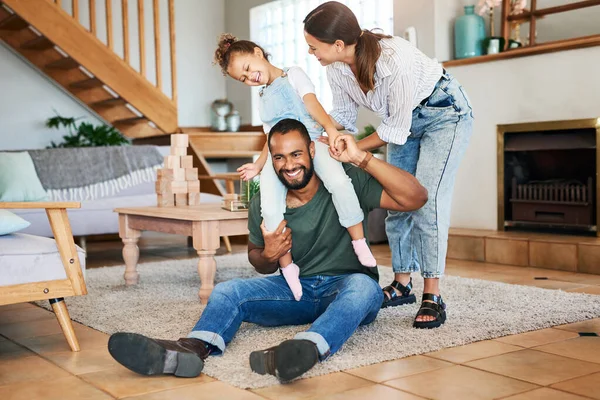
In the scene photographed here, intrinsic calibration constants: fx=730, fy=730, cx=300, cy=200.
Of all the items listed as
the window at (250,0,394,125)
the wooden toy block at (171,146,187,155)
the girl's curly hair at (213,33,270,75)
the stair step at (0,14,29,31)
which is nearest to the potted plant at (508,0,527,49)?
the window at (250,0,394,125)

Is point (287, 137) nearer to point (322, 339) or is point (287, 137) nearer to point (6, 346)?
point (322, 339)

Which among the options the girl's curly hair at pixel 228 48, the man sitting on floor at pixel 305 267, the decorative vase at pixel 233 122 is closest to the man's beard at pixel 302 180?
the man sitting on floor at pixel 305 267

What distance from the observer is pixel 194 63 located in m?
8.38

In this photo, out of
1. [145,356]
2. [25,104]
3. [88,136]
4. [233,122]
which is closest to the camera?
[145,356]

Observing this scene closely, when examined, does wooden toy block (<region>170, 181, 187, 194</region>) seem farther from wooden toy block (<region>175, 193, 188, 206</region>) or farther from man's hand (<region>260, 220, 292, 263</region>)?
man's hand (<region>260, 220, 292, 263</region>)

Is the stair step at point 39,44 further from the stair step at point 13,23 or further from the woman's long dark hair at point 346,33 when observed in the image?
the woman's long dark hair at point 346,33

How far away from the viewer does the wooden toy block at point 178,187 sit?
3930 millimetres

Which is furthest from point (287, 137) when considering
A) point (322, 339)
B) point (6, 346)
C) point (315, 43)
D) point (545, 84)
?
point (545, 84)

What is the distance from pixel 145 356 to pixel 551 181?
339 centimetres

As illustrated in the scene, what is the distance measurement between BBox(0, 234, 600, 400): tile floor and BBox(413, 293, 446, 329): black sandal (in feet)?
0.71

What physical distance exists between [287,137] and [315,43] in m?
0.34

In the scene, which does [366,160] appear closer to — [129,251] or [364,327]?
[364,327]

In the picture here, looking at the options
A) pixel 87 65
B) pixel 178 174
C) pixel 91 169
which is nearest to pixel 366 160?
pixel 178 174

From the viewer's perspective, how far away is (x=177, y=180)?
3.95 m
